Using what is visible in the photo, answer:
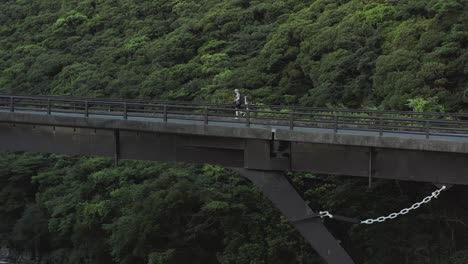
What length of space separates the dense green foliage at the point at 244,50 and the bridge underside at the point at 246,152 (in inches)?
317

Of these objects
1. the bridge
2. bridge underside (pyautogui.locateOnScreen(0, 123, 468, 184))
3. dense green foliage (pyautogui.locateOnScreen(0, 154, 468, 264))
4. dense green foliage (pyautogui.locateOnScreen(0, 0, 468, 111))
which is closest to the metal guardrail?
the bridge

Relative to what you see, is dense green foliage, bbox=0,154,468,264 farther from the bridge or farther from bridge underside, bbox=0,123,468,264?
the bridge

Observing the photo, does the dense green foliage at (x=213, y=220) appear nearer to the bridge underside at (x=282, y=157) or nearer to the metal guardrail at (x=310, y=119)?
the bridge underside at (x=282, y=157)

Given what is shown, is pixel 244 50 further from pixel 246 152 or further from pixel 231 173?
pixel 246 152

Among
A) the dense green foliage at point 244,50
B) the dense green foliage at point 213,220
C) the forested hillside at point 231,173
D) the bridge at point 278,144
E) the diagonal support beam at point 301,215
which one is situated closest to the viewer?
the bridge at point 278,144

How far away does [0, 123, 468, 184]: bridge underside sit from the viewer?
778 inches

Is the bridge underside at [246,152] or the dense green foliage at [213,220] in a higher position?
the bridge underside at [246,152]

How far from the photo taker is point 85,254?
1203 inches

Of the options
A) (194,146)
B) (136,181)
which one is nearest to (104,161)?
(136,181)

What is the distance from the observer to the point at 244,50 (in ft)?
141

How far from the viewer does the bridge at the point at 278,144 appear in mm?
19750

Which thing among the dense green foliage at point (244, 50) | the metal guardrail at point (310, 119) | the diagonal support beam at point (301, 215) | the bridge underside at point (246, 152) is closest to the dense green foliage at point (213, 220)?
the bridge underside at point (246, 152)

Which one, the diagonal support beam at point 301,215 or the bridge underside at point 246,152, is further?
the diagonal support beam at point 301,215

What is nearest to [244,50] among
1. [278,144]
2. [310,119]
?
[310,119]
